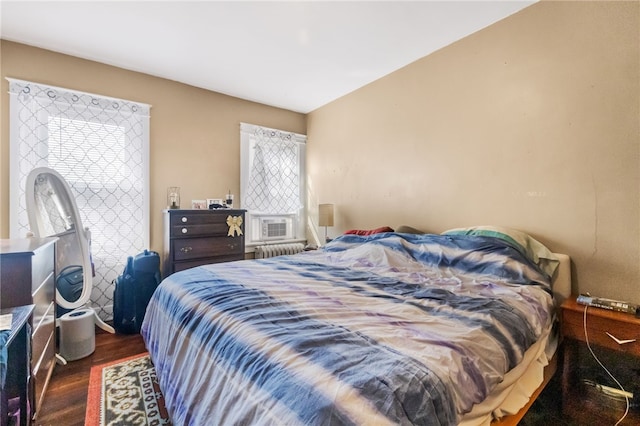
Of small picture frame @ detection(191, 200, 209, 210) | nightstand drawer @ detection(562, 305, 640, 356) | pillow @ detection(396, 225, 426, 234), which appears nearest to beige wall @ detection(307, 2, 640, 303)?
pillow @ detection(396, 225, 426, 234)

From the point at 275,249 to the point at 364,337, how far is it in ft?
9.60

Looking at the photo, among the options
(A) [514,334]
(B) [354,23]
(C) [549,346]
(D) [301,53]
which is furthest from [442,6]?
(C) [549,346]

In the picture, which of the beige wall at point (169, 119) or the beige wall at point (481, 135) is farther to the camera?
the beige wall at point (169, 119)

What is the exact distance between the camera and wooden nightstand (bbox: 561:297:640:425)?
1430mm

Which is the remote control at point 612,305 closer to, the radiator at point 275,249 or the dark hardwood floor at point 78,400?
the dark hardwood floor at point 78,400

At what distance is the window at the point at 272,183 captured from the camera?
12.3 feet

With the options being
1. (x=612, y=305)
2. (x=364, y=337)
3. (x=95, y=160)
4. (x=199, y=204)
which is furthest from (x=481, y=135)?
(x=95, y=160)

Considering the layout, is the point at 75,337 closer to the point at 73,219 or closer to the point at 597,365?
the point at 73,219

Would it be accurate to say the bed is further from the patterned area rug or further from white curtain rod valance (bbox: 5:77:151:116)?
white curtain rod valance (bbox: 5:77:151:116)

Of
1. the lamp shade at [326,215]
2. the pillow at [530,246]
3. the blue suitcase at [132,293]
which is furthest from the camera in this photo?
the lamp shade at [326,215]

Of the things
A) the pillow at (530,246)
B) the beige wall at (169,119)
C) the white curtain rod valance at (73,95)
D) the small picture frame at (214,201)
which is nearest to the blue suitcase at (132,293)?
the beige wall at (169,119)

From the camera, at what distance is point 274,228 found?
13.1ft

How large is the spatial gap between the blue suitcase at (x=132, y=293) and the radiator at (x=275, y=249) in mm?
1290

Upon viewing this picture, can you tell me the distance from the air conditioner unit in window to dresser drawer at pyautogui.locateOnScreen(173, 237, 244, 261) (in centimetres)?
61
